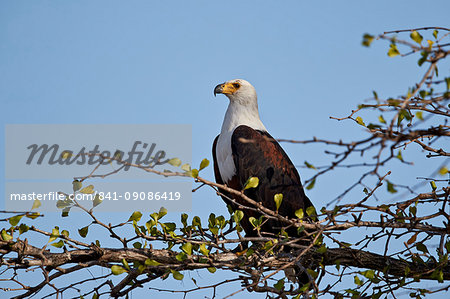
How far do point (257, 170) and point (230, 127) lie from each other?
0.58 meters

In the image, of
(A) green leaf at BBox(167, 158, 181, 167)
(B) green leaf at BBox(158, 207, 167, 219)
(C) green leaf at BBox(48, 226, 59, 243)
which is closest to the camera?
(A) green leaf at BBox(167, 158, 181, 167)

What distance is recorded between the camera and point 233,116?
5242 millimetres

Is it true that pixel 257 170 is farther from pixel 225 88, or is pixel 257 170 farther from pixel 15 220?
pixel 15 220

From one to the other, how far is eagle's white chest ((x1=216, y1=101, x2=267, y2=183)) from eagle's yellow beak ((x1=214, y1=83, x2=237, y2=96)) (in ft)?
0.44

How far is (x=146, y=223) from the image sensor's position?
11.0 ft

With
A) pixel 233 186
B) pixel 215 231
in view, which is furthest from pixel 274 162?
pixel 215 231

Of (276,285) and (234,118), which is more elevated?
(234,118)

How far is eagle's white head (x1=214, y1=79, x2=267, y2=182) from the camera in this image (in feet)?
16.1

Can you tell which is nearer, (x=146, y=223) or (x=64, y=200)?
(x=64, y=200)

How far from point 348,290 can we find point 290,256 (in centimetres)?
65

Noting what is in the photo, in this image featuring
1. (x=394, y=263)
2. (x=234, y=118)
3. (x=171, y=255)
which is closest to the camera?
(x=171, y=255)

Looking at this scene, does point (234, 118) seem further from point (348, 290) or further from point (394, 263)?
point (348, 290)

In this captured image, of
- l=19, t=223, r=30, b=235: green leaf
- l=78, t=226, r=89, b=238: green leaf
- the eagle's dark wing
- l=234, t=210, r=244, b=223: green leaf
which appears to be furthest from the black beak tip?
l=19, t=223, r=30, b=235: green leaf

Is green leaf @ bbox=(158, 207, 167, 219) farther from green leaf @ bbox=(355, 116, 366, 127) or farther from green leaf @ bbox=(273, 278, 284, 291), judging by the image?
green leaf @ bbox=(355, 116, 366, 127)
